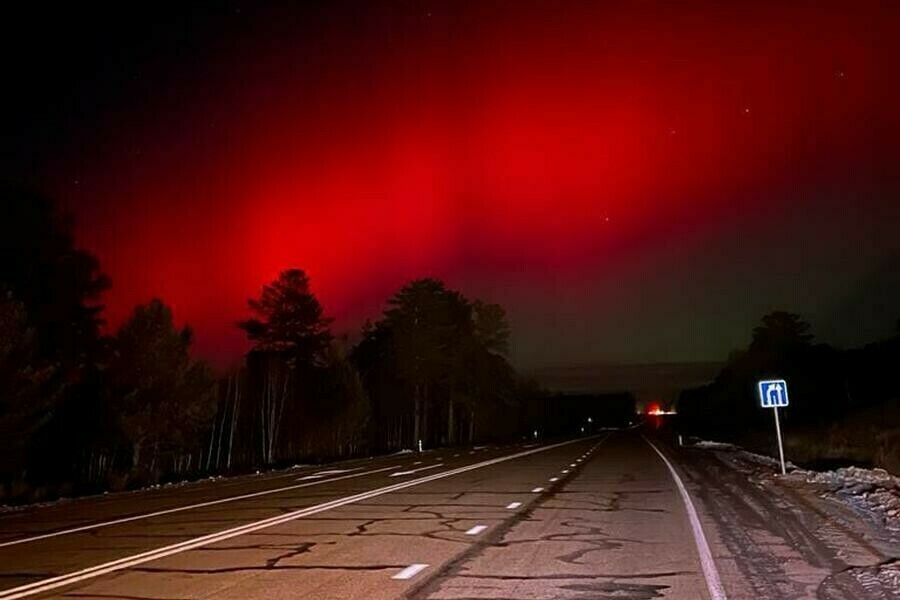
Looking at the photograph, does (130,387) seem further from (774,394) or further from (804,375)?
(804,375)

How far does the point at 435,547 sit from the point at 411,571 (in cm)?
182

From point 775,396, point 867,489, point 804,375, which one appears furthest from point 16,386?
point 804,375

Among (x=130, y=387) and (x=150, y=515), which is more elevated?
(x=130, y=387)

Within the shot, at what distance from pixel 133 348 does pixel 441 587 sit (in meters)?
32.6

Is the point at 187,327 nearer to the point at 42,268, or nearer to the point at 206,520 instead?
the point at 42,268

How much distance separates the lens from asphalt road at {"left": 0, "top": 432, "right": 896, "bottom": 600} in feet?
26.9

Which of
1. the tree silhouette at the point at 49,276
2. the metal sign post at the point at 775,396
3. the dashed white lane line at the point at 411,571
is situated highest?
the tree silhouette at the point at 49,276

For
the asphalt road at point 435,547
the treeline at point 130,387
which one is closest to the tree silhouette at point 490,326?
the treeline at point 130,387

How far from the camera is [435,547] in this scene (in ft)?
35.4

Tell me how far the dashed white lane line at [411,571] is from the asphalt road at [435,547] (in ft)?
0.08

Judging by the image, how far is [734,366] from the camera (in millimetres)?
145500

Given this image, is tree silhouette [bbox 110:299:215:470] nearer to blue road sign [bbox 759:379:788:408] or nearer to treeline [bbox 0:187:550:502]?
treeline [bbox 0:187:550:502]

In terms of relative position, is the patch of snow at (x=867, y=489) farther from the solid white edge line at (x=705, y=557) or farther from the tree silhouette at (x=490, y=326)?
the tree silhouette at (x=490, y=326)

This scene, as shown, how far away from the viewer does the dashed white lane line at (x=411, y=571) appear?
28.6 ft
